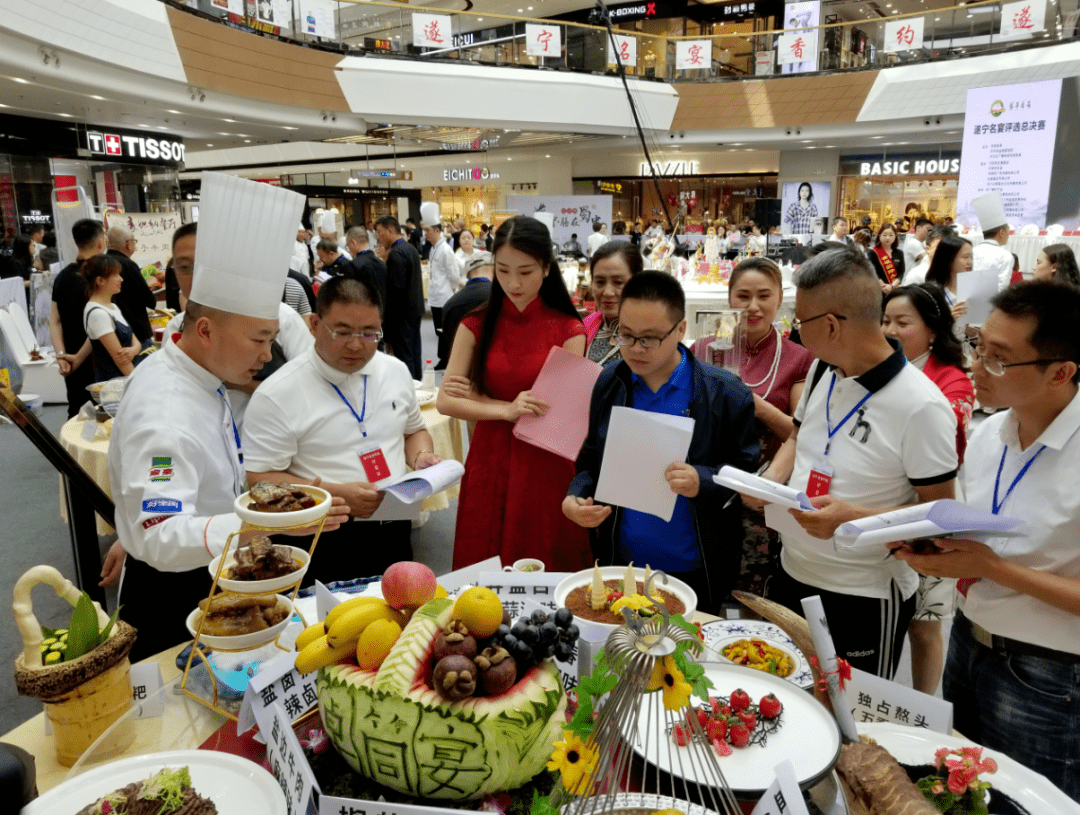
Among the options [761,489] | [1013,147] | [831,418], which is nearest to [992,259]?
[1013,147]

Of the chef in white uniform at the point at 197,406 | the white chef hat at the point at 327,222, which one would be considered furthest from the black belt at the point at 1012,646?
the white chef hat at the point at 327,222

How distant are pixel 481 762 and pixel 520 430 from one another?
140 centimetres

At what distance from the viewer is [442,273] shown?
8.69 meters

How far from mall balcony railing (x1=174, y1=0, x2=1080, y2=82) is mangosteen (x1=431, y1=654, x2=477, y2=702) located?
35.9 ft

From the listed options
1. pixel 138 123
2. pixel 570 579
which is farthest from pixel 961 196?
pixel 138 123

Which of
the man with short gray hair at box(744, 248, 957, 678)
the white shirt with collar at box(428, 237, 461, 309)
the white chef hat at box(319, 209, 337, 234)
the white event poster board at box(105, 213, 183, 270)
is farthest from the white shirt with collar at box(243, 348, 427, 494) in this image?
the white event poster board at box(105, 213, 183, 270)

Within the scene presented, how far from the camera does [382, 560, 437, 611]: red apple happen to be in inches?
40.8

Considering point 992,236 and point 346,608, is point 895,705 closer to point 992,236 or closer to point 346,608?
point 346,608

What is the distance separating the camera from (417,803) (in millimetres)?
886

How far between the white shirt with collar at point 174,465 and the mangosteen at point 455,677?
677mm

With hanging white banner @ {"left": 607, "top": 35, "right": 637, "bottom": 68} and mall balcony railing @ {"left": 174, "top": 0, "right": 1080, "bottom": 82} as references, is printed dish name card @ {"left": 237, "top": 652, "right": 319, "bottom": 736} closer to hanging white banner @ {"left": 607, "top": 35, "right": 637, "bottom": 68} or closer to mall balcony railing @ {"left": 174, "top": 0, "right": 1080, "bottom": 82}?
mall balcony railing @ {"left": 174, "top": 0, "right": 1080, "bottom": 82}

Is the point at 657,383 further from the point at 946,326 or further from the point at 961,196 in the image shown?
the point at 961,196

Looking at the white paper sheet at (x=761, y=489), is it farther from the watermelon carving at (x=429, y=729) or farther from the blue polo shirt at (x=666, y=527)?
the watermelon carving at (x=429, y=729)

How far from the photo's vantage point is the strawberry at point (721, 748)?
100 centimetres
